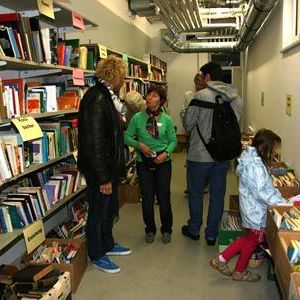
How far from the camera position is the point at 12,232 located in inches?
91.9

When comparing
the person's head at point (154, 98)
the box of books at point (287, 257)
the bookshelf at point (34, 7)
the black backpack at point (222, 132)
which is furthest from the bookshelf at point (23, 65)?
the box of books at point (287, 257)

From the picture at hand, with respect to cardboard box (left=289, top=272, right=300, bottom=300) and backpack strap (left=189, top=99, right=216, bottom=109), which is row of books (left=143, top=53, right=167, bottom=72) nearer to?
backpack strap (left=189, top=99, right=216, bottom=109)

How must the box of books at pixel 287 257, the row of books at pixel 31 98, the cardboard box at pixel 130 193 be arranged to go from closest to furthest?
the box of books at pixel 287 257
the row of books at pixel 31 98
the cardboard box at pixel 130 193

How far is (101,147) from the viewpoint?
8.77ft

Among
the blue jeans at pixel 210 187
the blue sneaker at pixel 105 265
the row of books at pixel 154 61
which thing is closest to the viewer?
the blue sneaker at pixel 105 265

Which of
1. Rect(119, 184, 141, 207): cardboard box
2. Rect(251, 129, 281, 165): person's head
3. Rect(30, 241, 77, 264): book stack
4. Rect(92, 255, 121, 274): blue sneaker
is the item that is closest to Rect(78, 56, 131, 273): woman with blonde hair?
Rect(92, 255, 121, 274): blue sneaker

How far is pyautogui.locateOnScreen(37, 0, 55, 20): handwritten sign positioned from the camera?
2.41 m

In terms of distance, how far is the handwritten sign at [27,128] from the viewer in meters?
2.24

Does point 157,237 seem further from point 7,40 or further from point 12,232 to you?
point 7,40

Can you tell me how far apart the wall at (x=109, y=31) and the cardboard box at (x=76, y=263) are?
2.46 m

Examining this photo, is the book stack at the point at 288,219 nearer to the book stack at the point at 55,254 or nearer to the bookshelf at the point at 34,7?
the book stack at the point at 55,254

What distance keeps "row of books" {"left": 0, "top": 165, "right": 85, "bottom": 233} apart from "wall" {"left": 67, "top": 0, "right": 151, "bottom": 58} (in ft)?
6.28

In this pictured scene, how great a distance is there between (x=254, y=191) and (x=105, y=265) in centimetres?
129

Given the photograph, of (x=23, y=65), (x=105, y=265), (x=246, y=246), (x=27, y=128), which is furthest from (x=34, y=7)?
(x=246, y=246)
